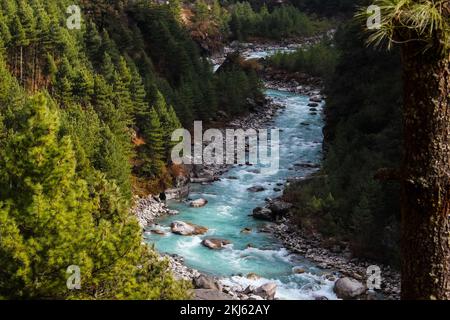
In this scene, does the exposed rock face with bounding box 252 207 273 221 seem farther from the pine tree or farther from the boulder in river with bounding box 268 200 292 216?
the pine tree

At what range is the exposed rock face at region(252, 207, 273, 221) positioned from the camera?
41.2 m

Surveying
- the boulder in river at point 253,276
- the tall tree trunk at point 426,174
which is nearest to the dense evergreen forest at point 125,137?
the tall tree trunk at point 426,174

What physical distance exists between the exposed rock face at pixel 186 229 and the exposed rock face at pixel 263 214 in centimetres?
491

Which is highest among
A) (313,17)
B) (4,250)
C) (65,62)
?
(313,17)

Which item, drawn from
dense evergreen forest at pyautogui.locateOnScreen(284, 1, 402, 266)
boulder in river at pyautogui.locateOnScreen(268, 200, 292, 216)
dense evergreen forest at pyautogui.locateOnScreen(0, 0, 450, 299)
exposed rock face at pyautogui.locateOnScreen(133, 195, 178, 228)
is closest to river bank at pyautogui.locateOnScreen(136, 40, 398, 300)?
boulder in river at pyautogui.locateOnScreen(268, 200, 292, 216)

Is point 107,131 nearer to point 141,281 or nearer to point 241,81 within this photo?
point 141,281

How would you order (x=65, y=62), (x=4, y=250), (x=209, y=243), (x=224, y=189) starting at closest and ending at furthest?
(x=4, y=250) → (x=209, y=243) → (x=224, y=189) → (x=65, y=62)

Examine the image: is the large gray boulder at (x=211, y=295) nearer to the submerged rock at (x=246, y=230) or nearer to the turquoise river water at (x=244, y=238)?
the turquoise river water at (x=244, y=238)

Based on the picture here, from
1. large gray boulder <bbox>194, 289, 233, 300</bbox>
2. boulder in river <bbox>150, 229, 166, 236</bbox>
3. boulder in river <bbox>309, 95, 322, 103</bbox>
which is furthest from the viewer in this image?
boulder in river <bbox>309, 95, 322, 103</bbox>

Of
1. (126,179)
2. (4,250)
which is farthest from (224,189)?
(4,250)

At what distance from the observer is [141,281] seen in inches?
634

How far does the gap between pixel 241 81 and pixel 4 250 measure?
216ft

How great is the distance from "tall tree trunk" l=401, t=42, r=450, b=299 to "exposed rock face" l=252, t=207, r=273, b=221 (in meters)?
35.8

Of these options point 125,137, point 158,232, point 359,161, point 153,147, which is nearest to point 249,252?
point 158,232
